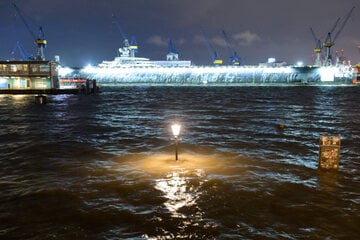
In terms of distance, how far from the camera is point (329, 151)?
13188 mm

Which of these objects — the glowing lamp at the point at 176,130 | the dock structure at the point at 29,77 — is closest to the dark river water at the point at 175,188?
the glowing lamp at the point at 176,130

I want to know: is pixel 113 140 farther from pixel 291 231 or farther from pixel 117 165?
pixel 291 231

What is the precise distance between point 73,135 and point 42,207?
13.0 m

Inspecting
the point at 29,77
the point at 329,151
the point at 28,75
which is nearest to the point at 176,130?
the point at 329,151

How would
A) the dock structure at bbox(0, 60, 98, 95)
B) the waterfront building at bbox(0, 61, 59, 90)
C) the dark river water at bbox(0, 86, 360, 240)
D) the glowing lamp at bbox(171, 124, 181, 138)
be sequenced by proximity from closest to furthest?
the dark river water at bbox(0, 86, 360, 240), the glowing lamp at bbox(171, 124, 181, 138), the dock structure at bbox(0, 60, 98, 95), the waterfront building at bbox(0, 61, 59, 90)

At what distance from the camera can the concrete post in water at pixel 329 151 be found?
1273 centimetres

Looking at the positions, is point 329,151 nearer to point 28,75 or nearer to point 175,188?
point 175,188

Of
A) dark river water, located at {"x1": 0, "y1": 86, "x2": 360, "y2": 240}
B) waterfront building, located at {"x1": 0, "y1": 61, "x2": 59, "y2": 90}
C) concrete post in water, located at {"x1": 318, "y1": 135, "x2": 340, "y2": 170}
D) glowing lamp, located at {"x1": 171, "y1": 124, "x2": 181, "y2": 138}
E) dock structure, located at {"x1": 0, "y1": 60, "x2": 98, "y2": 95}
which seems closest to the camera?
dark river water, located at {"x1": 0, "y1": 86, "x2": 360, "y2": 240}

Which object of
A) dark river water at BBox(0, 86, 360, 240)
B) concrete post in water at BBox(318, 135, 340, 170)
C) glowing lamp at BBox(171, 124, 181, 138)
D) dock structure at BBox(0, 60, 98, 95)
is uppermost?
dock structure at BBox(0, 60, 98, 95)

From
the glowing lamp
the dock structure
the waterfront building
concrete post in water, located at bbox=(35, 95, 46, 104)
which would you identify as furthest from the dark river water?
the waterfront building

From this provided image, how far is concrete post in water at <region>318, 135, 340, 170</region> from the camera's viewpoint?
12727mm

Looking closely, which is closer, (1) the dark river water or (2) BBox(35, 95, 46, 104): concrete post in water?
(1) the dark river water

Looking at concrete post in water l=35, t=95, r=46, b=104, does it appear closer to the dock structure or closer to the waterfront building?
the dock structure

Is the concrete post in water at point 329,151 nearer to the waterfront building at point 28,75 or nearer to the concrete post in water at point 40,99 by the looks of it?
the concrete post in water at point 40,99
